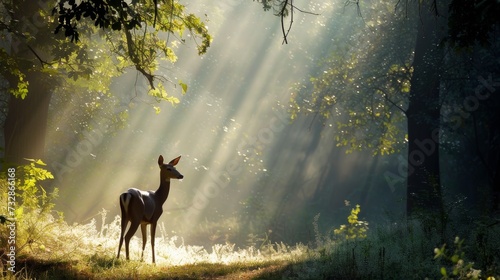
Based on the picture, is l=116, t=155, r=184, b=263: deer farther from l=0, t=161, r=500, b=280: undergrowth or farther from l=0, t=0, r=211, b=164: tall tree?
l=0, t=0, r=211, b=164: tall tree

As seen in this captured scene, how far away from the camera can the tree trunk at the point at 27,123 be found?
15.4 metres

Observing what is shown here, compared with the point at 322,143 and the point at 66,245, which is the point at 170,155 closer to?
the point at 322,143

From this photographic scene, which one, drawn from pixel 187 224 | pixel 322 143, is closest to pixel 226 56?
pixel 322 143

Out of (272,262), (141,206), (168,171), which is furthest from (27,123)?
(272,262)

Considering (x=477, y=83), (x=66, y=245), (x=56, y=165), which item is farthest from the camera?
(x=56, y=165)

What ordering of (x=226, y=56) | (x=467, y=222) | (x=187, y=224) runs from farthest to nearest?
(x=226, y=56) → (x=187, y=224) → (x=467, y=222)

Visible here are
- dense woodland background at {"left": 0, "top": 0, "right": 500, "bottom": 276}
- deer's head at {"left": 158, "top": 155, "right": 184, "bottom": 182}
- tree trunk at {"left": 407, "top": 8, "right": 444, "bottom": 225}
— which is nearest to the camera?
deer's head at {"left": 158, "top": 155, "right": 184, "bottom": 182}

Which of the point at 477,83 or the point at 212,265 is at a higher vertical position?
the point at 477,83

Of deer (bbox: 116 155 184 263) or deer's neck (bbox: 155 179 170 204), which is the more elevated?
deer's neck (bbox: 155 179 170 204)

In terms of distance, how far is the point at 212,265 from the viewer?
11.4 metres

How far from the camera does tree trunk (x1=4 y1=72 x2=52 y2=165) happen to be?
15.4 m

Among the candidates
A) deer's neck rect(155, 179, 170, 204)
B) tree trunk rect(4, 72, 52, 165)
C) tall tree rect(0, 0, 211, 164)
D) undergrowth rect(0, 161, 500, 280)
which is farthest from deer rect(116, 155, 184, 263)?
tree trunk rect(4, 72, 52, 165)

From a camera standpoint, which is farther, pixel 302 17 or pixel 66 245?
pixel 302 17

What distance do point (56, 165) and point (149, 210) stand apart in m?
21.9
